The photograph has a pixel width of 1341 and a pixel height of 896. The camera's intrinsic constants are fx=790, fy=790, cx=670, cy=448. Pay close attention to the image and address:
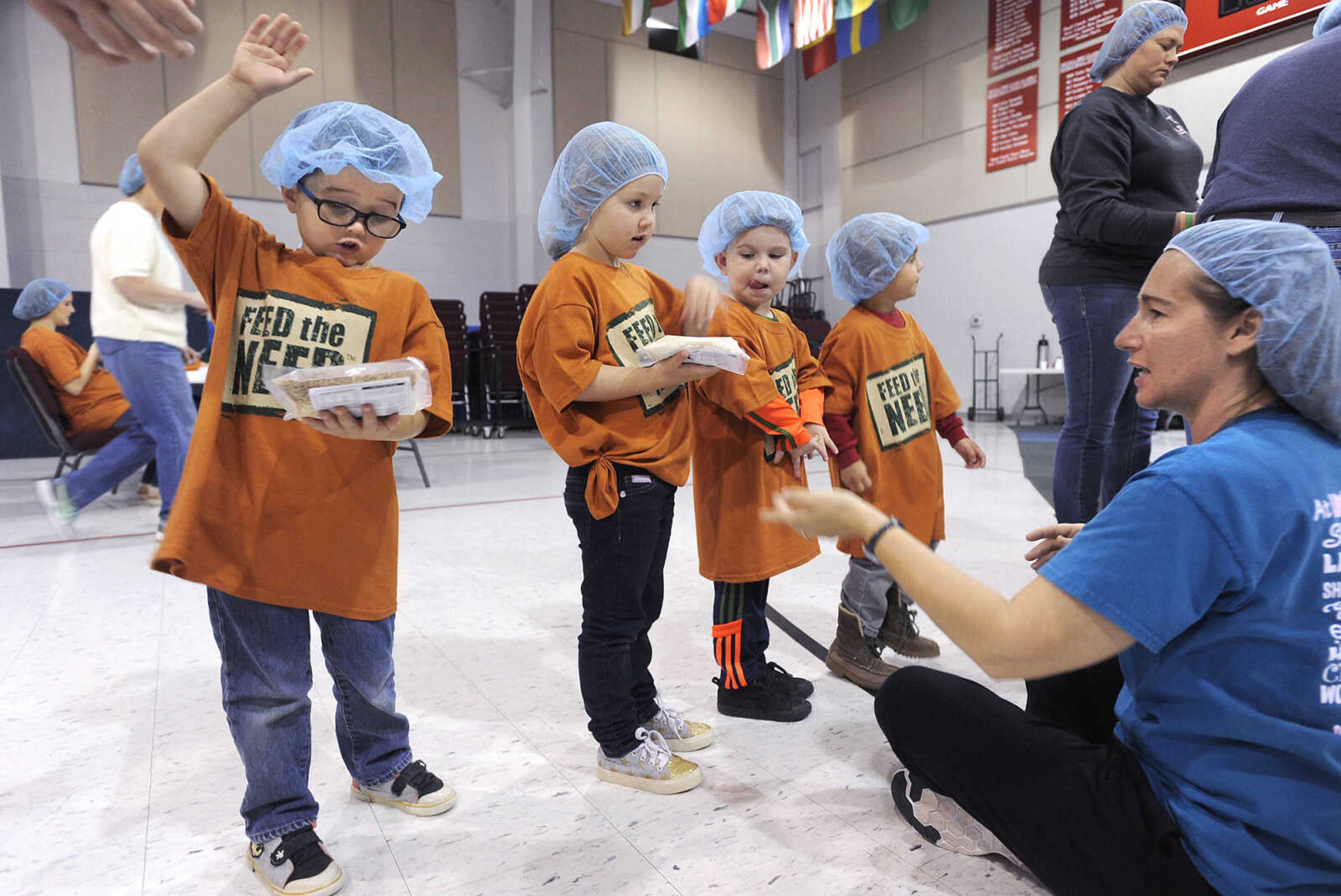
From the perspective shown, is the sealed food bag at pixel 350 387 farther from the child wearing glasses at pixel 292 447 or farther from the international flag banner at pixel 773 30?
the international flag banner at pixel 773 30

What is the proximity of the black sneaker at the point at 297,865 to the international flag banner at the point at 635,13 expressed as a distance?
9.06m

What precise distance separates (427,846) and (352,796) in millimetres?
238

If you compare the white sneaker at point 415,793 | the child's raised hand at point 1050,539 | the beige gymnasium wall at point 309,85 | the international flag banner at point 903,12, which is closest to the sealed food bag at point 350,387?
the white sneaker at point 415,793

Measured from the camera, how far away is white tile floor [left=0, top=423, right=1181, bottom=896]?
115cm

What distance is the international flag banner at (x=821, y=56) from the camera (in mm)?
9664

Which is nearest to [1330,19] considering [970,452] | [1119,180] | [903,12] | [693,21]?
[1119,180]

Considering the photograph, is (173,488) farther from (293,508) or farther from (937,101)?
(937,101)

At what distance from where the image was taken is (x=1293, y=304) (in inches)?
31.4

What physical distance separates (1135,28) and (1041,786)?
2.06 meters

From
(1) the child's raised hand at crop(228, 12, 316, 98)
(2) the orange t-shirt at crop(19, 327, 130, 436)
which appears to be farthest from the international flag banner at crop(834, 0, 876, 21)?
(1) the child's raised hand at crop(228, 12, 316, 98)

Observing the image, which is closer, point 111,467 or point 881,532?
point 881,532

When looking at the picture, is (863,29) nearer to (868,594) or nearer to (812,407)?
(812,407)

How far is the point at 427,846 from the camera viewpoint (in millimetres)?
1225

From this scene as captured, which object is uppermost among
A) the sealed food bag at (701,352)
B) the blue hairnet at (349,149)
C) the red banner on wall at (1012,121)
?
the red banner on wall at (1012,121)
